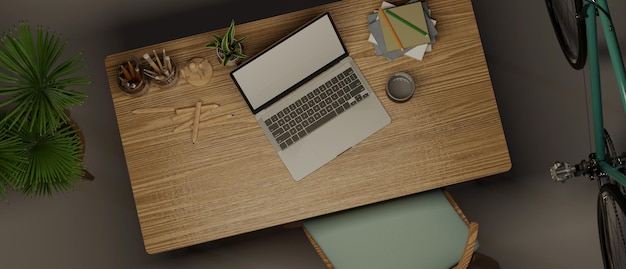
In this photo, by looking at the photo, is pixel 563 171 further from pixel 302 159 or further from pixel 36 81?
pixel 36 81

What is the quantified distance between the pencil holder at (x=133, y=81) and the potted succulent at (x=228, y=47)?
0.23 metres

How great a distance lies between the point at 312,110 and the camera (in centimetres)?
164

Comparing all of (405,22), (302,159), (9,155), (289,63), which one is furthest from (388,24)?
(9,155)

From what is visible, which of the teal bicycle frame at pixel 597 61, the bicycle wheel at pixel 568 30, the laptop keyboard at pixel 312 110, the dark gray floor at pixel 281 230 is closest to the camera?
the teal bicycle frame at pixel 597 61

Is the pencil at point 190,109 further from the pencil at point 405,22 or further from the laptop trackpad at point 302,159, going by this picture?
the pencil at point 405,22

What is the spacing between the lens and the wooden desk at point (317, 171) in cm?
162

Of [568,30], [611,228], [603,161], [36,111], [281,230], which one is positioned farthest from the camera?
[281,230]

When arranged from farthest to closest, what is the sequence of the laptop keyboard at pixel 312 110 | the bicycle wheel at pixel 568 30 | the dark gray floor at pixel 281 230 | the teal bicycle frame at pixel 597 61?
the dark gray floor at pixel 281 230, the bicycle wheel at pixel 568 30, the laptop keyboard at pixel 312 110, the teal bicycle frame at pixel 597 61

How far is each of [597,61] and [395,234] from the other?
81cm

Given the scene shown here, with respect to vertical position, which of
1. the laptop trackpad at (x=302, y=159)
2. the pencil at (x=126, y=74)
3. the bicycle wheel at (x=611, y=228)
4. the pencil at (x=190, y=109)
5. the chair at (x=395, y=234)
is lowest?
the bicycle wheel at (x=611, y=228)

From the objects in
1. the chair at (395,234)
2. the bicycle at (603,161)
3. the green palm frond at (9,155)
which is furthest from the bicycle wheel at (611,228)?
the green palm frond at (9,155)

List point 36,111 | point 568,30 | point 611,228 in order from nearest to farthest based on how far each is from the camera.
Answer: point 36,111 < point 611,228 < point 568,30

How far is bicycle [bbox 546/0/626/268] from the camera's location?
4.83 feet

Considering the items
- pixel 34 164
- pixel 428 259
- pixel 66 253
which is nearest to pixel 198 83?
pixel 34 164
